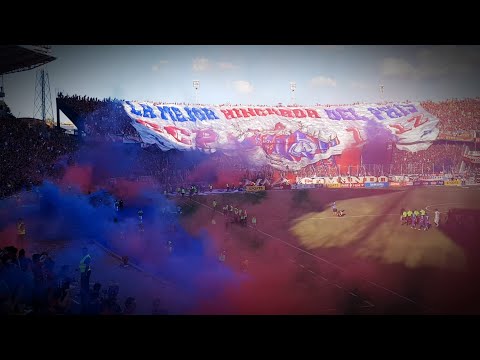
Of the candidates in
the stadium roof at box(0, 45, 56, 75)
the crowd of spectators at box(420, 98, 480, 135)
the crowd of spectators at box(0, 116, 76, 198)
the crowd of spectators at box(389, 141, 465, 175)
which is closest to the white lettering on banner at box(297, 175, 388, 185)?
the crowd of spectators at box(389, 141, 465, 175)

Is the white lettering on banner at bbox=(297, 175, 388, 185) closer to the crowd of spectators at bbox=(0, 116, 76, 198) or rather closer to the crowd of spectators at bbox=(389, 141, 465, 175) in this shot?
the crowd of spectators at bbox=(389, 141, 465, 175)

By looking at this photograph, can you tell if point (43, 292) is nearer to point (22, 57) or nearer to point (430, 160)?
point (22, 57)

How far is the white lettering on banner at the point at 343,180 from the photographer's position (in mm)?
9344

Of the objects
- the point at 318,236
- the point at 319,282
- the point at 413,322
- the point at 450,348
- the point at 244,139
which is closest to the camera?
the point at 450,348

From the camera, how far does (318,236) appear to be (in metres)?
8.68

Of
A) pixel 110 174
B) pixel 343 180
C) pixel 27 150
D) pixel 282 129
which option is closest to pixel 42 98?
pixel 27 150

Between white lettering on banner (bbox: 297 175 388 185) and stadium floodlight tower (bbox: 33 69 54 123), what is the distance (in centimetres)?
595

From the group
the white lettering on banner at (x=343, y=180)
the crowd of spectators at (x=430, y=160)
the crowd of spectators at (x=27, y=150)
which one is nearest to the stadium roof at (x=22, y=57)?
the crowd of spectators at (x=27, y=150)

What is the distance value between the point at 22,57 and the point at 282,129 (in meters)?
5.88

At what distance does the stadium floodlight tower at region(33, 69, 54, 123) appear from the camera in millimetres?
8163

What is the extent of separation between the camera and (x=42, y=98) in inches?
328
